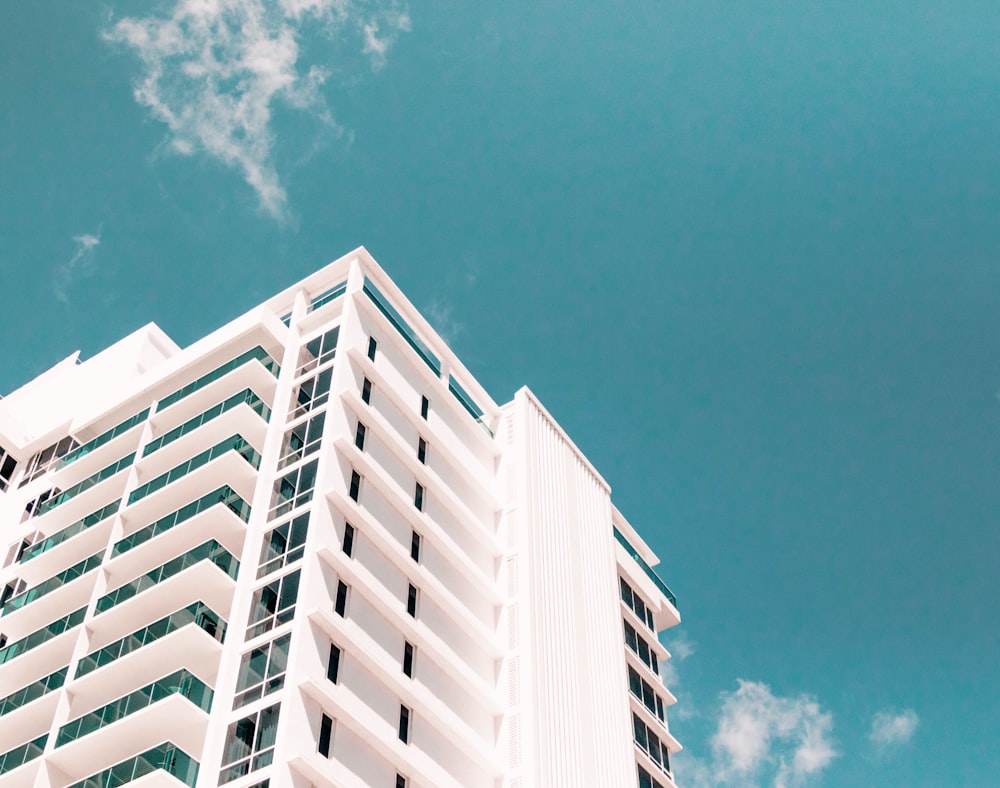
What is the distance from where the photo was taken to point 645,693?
6116cm

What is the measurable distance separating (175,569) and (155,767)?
893cm

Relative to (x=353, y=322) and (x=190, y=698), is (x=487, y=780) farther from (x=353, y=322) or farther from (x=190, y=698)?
(x=353, y=322)

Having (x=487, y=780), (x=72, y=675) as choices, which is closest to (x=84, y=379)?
(x=72, y=675)

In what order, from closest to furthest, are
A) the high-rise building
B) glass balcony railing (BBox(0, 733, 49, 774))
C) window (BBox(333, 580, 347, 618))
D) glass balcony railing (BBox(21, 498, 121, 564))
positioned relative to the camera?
the high-rise building
glass balcony railing (BBox(0, 733, 49, 774))
window (BBox(333, 580, 347, 618))
glass balcony railing (BBox(21, 498, 121, 564))

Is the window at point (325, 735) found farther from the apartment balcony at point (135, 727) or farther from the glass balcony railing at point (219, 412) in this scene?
the glass balcony railing at point (219, 412)

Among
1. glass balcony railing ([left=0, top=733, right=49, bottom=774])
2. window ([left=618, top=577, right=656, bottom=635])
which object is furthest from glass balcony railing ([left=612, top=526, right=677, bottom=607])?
glass balcony railing ([left=0, top=733, right=49, bottom=774])

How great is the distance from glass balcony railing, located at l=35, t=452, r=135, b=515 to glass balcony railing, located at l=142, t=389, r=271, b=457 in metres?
2.35

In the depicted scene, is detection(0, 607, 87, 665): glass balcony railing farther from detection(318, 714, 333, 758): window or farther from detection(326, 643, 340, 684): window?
detection(318, 714, 333, 758): window

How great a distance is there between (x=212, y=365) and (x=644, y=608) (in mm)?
30055

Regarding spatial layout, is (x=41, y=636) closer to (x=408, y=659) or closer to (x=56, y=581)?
(x=56, y=581)

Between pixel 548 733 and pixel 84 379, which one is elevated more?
pixel 84 379

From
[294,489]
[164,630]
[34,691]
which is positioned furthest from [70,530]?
[294,489]

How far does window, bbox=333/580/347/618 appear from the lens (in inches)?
1706

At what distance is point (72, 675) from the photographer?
44.2m
